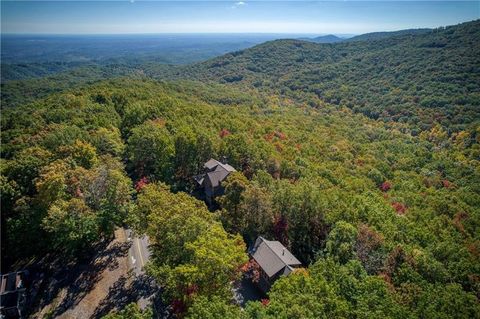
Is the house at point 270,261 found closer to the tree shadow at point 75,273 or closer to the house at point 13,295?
the tree shadow at point 75,273

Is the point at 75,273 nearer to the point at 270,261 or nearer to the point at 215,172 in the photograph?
the point at 215,172

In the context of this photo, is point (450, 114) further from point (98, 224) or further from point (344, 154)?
point (98, 224)

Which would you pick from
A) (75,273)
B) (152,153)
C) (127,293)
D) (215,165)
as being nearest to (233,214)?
(215,165)

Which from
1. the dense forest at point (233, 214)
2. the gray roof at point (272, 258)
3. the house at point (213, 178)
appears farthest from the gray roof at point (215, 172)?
the gray roof at point (272, 258)

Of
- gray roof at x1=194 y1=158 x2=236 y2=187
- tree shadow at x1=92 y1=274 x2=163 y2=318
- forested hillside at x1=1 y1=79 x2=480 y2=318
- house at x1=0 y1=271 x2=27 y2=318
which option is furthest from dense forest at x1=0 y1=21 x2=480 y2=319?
house at x1=0 y1=271 x2=27 y2=318

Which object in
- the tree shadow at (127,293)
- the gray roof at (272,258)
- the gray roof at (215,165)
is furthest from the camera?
the gray roof at (215,165)

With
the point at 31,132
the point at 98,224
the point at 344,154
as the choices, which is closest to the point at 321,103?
the point at 344,154
